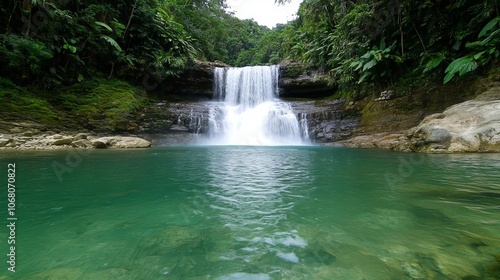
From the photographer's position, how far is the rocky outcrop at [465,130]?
A: 5.96m

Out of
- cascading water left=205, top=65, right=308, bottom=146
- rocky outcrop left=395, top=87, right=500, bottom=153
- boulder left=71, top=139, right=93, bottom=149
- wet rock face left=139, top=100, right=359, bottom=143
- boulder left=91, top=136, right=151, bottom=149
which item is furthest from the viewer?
cascading water left=205, top=65, right=308, bottom=146

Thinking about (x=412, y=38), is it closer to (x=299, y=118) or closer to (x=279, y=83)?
(x=299, y=118)

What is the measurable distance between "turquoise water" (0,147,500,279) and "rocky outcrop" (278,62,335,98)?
11728mm

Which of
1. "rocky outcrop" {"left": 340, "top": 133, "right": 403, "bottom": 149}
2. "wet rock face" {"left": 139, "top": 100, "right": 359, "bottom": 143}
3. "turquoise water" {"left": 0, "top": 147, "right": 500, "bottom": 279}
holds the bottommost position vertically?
"turquoise water" {"left": 0, "top": 147, "right": 500, "bottom": 279}

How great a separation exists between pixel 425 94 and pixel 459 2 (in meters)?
3.14

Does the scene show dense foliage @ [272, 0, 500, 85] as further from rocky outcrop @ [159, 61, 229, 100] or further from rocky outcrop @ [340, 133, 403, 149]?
rocky outcrop @ [159, 61, 229, 100]

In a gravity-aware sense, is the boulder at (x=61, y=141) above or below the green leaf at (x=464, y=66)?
below

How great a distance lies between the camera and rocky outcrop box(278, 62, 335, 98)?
575 inches

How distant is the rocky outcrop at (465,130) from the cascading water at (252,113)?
5.85 meters

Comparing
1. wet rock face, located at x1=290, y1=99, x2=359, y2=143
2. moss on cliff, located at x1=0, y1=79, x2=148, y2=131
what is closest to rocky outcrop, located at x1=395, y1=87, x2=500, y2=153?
wet rock face, located at x1=290, y1=99, x2=359, y2=143

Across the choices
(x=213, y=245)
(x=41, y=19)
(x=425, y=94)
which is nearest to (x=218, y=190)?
(x=213, y=245)

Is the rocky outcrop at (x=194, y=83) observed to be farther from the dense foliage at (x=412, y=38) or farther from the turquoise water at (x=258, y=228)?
the turquoise water at (x=258, y=228)

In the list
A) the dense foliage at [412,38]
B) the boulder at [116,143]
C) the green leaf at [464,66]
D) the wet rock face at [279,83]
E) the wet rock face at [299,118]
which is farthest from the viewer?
the wet rock face at [279,83]

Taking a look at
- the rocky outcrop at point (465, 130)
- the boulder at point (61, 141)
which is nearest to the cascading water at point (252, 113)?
the rocky outcrop at point (465, 130)
